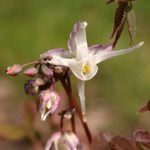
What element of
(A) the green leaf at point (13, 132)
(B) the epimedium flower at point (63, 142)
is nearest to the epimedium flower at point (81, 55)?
(B) the epimedium flower at point (63, 142)

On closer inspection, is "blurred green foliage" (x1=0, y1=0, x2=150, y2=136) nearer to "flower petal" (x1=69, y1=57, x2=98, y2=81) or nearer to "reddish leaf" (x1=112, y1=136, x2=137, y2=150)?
"reddish leaf" (x1=112, y1=136, x2=137, y2=150)

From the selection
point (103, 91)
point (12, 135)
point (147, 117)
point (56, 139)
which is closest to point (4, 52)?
point (103, 91)

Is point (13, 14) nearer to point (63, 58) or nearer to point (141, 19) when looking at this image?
point (141, 19)

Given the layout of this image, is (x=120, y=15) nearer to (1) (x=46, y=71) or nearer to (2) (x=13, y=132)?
(1) (x=46, y=71)

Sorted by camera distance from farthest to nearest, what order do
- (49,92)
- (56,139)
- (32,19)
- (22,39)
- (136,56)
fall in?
(32,19) < (22,39) < (136,56) < (56,139) < (49,92)

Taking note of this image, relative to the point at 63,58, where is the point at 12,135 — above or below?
below

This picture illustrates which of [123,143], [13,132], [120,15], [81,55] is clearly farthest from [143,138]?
[13,132]
